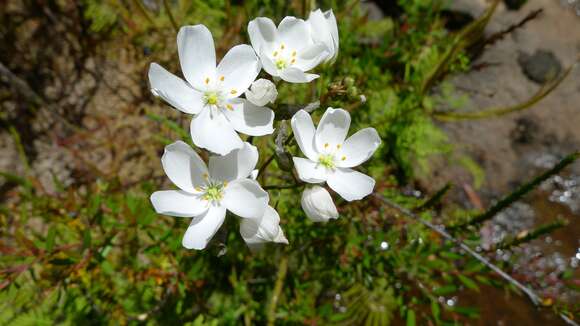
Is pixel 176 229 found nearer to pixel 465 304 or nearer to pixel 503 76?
pixel 465 304

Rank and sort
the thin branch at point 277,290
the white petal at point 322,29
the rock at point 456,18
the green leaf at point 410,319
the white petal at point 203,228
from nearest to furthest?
the white petal at point 203,228 < the white petal at point 322,29 < the green leaf at point 410,319 < the thin branch at point 277,290 < the rock at point 456,18

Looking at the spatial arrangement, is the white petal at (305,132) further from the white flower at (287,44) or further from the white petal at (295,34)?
the white petal at (295,34)

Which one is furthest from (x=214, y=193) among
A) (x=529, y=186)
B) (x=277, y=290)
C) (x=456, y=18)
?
(x=456, y=18)

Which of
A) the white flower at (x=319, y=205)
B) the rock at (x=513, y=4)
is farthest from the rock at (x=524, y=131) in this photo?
the white flower at (x=319, y=205)

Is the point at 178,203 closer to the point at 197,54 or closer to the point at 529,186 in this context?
the point at 197,54

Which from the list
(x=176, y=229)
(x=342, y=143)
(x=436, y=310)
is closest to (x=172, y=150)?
(x=342, y=143)

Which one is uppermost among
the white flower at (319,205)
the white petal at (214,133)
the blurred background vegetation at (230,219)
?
the white petal at (214,133)
